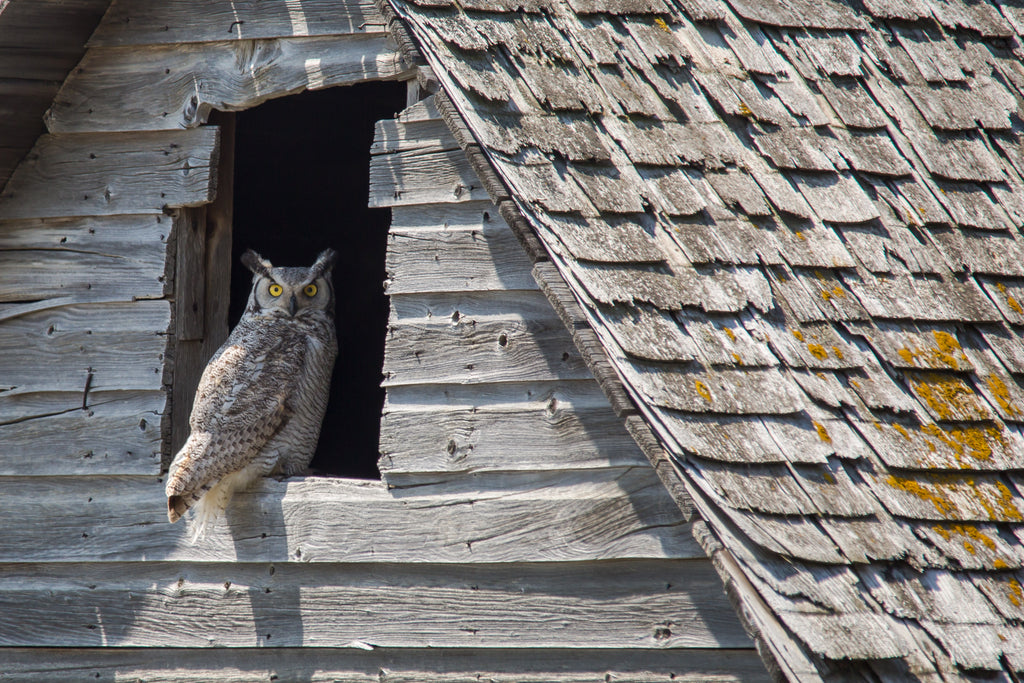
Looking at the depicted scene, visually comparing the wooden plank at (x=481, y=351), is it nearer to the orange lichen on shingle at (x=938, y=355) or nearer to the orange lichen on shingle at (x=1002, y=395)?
the orange lichen on shingle at (x=938, y=355)

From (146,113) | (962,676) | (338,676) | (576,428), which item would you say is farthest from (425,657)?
(146,113)

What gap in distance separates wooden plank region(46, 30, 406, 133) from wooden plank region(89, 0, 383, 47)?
0.03 meters

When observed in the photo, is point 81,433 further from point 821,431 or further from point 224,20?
point 821,431

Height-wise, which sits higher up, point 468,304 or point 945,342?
point 945,342

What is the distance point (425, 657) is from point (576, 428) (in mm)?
880

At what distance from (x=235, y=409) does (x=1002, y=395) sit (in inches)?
96.5

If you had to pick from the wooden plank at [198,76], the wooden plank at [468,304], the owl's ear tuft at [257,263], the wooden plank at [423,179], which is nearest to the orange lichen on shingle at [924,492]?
the wooden plank at [468,304]

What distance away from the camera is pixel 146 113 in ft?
11.7

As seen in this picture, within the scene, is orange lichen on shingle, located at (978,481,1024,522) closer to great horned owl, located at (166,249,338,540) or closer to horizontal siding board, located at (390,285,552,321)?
horizontal siding board, located at (390,285,552,321)

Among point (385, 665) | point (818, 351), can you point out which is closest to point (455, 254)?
point (818, 351)

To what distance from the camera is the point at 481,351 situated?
3.04m

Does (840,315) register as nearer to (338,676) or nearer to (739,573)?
(739,573)

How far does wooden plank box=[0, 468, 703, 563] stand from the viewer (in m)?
2.84

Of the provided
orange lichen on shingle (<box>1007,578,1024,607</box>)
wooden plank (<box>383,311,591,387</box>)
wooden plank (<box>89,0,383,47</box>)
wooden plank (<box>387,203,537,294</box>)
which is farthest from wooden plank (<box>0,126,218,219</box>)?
orange lichen on shingle (<box>1007,578,1024,607</box>)
